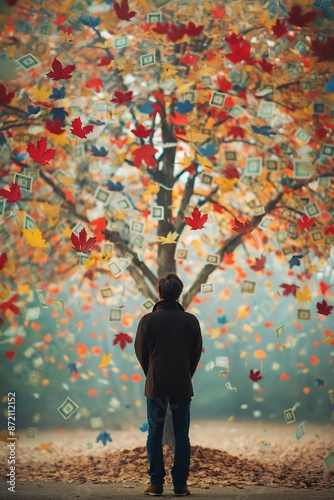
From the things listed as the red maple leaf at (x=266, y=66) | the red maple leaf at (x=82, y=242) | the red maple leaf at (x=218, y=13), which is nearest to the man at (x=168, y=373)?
the red maple leaf at (x=82, y=242)

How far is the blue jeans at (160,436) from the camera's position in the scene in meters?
2.87

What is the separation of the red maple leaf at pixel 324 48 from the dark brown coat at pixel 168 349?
209cm

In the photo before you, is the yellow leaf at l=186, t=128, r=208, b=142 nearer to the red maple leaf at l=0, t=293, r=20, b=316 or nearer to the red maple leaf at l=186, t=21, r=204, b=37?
the red maple leaf at l=186, t=21, r=204, b=37

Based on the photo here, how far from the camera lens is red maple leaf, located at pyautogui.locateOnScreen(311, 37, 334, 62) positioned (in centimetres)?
398

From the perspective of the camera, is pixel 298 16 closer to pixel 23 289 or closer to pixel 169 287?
pixel 169 287

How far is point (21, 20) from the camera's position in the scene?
4160 mm

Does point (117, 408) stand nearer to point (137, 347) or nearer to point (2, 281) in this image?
point (2, 281)

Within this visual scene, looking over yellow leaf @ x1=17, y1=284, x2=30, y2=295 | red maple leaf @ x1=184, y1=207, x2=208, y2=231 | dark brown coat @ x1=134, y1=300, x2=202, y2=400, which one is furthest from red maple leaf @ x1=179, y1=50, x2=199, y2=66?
yellow leaf @ x1=17, y1=284, x2=30, y2=295

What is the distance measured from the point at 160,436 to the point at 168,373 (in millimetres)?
319

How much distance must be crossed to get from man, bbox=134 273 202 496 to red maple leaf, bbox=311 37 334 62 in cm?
202

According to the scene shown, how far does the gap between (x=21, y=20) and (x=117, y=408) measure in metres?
3.29

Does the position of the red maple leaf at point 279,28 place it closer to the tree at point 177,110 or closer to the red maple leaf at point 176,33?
the tree at point 177,110

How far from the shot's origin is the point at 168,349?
9.43 ft

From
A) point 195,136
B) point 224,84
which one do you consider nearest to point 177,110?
point 195,136
